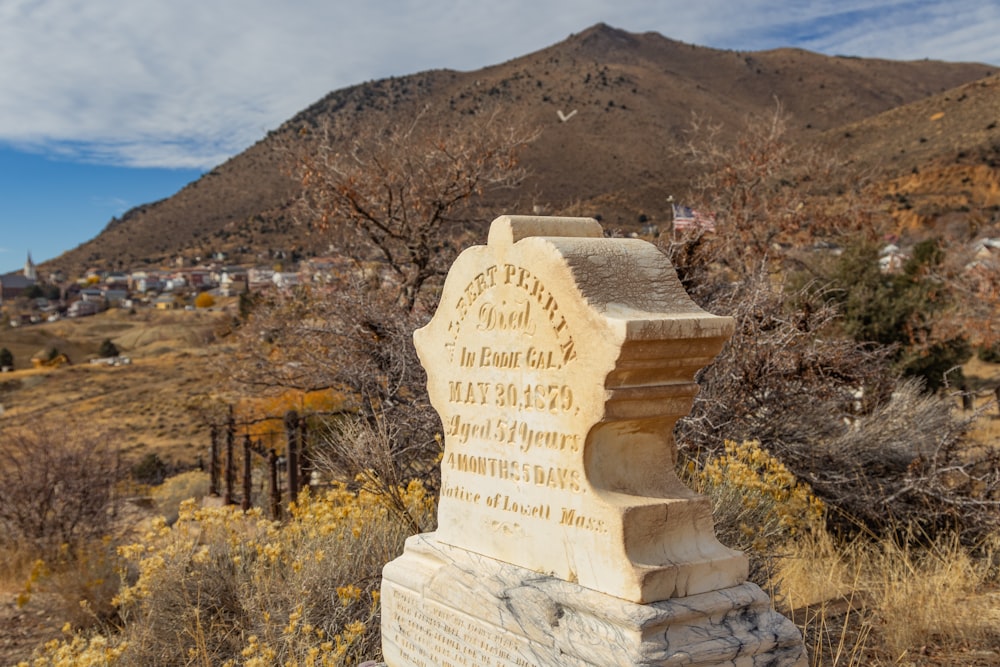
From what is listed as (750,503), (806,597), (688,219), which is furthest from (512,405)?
(688,219)

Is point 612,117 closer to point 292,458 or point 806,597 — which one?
point 292,458

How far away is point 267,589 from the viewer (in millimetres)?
4969

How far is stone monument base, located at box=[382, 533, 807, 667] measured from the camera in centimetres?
304

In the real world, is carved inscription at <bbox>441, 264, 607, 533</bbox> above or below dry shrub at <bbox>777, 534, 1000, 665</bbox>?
above

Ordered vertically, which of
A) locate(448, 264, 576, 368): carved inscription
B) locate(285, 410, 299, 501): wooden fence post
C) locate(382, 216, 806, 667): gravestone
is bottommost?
locate(285, 410, 299, 501): wooden fence post

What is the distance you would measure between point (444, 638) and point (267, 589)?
1.45 meters

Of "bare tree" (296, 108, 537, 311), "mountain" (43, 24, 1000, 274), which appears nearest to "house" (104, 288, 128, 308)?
"mountain" (43, 24, 1000, 274)

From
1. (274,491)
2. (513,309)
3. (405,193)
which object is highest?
(405,193)

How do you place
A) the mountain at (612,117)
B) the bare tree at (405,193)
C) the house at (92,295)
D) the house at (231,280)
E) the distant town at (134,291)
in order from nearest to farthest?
1. the bare tree at (405,193)
2. the mountain at (612,117)
3. the house at (231,280)
4. the distant town at (134,291)
5. the house at (92,295)

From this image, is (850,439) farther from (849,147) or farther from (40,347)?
(40,347)

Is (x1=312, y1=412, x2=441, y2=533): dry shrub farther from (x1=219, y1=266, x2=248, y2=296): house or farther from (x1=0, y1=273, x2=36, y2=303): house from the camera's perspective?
(x1=0, y1=273, x2=36, y2=303): house

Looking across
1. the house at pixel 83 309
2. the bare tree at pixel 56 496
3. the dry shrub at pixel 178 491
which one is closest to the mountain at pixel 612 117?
the house at pixel 83 309

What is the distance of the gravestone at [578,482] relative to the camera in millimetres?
3143

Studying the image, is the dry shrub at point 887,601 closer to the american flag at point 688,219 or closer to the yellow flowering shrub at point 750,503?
the yellow flowering shrub at point 750,503
